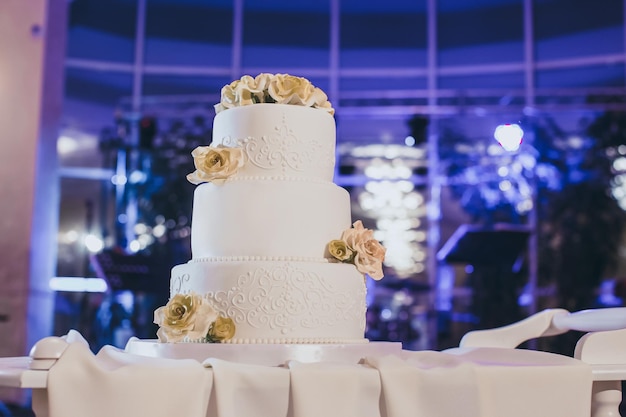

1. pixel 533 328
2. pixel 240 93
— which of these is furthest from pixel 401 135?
pixel 240 93

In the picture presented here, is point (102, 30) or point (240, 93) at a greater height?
point (102, 30)

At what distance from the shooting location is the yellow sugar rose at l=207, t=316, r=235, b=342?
8.08 ft

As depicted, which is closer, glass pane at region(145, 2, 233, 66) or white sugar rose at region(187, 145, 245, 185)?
white sugar rose at region(187, 145, 245, 185)

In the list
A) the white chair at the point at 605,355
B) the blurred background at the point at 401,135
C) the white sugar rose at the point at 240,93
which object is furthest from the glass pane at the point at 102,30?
the white chair at the point at 605,355

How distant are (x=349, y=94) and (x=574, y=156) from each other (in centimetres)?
298

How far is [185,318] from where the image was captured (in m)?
2.41

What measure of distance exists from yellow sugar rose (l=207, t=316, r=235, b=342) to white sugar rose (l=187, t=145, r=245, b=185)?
44 cm

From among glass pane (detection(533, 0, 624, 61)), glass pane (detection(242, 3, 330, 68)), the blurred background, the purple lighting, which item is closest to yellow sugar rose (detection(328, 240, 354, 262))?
the purple lighting

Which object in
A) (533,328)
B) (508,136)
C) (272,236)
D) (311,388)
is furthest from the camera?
(508,136)

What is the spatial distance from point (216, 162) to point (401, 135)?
9.26 m

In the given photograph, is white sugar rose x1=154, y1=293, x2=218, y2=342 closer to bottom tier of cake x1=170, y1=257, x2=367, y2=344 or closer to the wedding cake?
the wedding cake

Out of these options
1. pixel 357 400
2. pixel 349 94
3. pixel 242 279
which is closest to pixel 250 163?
pixel 242 279

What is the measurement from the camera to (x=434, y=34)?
1196 cm

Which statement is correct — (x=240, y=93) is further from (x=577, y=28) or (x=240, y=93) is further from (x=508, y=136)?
(x=577, y=28)
